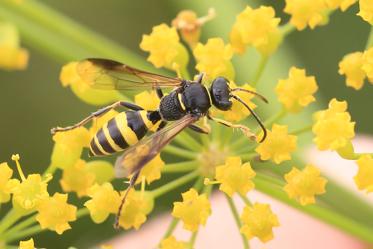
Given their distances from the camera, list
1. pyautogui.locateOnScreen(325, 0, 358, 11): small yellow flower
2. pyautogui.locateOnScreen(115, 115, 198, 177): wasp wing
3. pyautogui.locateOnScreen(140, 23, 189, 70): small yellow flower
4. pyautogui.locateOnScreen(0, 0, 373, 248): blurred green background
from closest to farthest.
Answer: pyautogui.locateOnScreen(115, 115, 198, 177): wasp wing, pyautogui.locateOnScreen(325, 0, 358, 11): small yellow flower, pyautogui.locateOnScreen(140, 23, 189, 70): small yellow flower, pyautogui.locateOnScreen(0, 0, 373, 248): blurred green background

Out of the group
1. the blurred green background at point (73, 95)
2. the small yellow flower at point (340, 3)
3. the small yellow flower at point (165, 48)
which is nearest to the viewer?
the small yellow flower at point (340, 3)

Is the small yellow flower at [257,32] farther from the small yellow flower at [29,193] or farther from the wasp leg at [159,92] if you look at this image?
the small yellow flower at [29,193]

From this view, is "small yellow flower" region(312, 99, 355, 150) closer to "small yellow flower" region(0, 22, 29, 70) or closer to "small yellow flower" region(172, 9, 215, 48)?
"small yellow flower" region(172, 9, 215, 48)


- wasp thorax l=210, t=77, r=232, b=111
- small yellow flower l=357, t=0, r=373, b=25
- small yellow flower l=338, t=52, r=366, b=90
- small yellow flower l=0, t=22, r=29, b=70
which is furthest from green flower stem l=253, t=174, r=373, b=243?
small yellow flower l=0, t=22, r=29, b=70

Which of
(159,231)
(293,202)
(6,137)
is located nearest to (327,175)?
(293,202)

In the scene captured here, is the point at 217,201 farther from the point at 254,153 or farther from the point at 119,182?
the point at 254,153

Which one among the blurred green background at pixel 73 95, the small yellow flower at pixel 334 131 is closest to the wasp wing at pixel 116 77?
the small yellow flower at pixel 334 131
